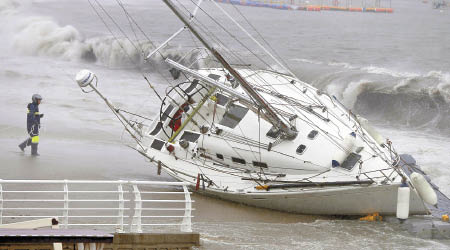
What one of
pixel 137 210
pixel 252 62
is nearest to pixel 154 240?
pixel 137 210

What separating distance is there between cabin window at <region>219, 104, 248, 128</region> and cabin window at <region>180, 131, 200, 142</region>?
91 centimetres

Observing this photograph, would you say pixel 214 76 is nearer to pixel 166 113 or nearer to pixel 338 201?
pixel 166 113

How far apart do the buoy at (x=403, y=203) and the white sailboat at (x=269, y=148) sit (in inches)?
13.2

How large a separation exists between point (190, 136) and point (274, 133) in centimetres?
285

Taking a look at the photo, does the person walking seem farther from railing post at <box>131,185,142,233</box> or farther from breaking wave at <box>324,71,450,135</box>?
breaking wave at <box>324,71,450,135</box>

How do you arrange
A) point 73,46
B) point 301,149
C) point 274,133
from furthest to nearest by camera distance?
1. point 73,46
2. point 274,133
3. point 301,149

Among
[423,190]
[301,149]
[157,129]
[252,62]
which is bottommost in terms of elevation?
[423,190]

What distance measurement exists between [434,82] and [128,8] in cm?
5303

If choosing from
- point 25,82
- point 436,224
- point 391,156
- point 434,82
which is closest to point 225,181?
point 391,156

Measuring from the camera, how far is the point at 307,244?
58.7ft

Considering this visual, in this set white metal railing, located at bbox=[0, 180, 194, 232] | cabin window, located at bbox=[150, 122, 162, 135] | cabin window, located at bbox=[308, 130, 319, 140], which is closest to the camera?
white metal railing, located at bbox=[0, 180, 194, 232]

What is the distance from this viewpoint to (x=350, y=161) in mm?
22188

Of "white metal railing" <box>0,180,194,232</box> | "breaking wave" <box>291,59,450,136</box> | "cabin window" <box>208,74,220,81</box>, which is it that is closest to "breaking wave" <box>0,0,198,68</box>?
"breaking wave" <box>291,59,450,136</box>

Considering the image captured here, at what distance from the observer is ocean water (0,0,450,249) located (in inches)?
804
